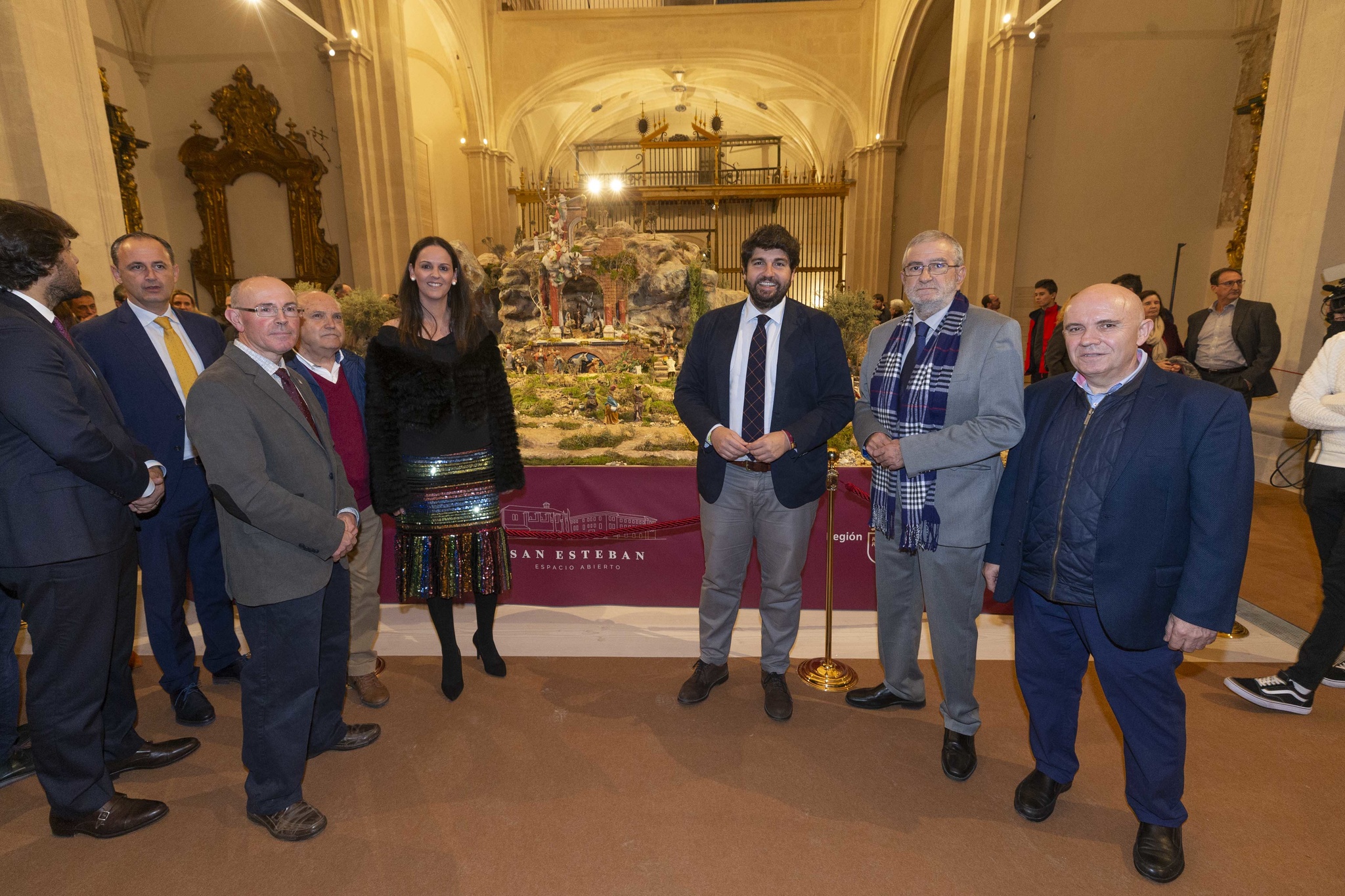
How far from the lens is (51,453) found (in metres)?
2.02

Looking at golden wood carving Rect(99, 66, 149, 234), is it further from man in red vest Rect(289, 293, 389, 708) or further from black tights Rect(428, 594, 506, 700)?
black tights Rect(428, 594, 506, 700)

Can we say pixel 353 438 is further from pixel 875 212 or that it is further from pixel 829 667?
pixel 875 212

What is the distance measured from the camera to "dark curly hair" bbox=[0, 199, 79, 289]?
2035mm

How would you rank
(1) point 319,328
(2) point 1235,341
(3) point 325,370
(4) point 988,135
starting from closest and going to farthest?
(1) point 319,328 < (3) point 325,370 < (2) point 1235,341 < (4) point 988,135

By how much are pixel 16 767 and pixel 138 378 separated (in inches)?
65.6

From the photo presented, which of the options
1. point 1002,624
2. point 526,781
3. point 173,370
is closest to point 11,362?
point 173,370

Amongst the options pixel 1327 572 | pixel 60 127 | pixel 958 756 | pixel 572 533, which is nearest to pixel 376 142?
pixel 60 127

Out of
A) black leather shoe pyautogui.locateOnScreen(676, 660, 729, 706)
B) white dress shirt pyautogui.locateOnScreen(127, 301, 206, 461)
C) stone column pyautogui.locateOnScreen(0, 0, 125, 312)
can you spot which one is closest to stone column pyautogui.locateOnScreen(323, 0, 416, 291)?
stone column pyautogui.locateOnScreen(0, 0, 125, 312)

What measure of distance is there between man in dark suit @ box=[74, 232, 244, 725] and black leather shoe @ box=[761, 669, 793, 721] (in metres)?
2.64

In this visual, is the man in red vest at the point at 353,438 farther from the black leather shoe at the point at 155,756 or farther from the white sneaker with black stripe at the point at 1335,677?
the white sneaker with black stripe at the point at 1335,677

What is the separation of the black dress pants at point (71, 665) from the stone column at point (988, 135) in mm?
11859

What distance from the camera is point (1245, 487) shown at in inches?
73.7

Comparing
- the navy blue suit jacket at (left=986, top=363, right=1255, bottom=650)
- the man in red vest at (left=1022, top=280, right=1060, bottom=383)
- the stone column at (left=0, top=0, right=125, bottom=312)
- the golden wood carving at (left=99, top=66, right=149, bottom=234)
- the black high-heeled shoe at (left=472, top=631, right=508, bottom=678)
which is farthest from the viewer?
the golden wood carving at (left=99, top=66, right=149, bottom=234)

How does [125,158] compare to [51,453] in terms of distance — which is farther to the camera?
[125,158]
